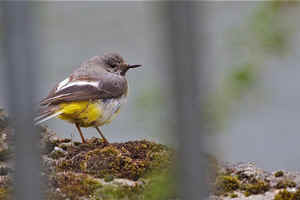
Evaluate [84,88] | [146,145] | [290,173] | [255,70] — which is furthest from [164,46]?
[84,88]

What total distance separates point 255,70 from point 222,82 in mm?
340

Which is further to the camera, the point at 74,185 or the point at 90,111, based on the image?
the point at 90,111

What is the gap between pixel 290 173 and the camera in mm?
4781

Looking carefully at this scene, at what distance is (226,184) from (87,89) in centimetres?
238

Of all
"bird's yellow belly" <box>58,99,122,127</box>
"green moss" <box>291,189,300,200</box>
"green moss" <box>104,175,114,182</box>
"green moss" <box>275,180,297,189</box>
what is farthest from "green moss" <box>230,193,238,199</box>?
"bird's yellow belly" <box>58,99,122,127</box>

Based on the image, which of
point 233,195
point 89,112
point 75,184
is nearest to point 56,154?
point 89,112

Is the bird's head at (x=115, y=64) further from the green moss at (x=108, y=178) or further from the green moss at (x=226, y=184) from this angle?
the green moss at (x=226, y=184)

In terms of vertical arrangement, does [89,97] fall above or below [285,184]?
above

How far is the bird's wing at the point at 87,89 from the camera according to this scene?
604cm

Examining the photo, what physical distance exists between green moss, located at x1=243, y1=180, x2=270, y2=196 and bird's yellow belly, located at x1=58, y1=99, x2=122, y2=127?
2249 mm

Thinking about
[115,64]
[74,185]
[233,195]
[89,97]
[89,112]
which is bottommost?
[233,195]

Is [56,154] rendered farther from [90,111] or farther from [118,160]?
[90,111]

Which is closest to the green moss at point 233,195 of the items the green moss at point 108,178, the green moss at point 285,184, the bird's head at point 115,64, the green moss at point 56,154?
the green moss at point 285,184

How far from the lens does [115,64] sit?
7215 millimetres
